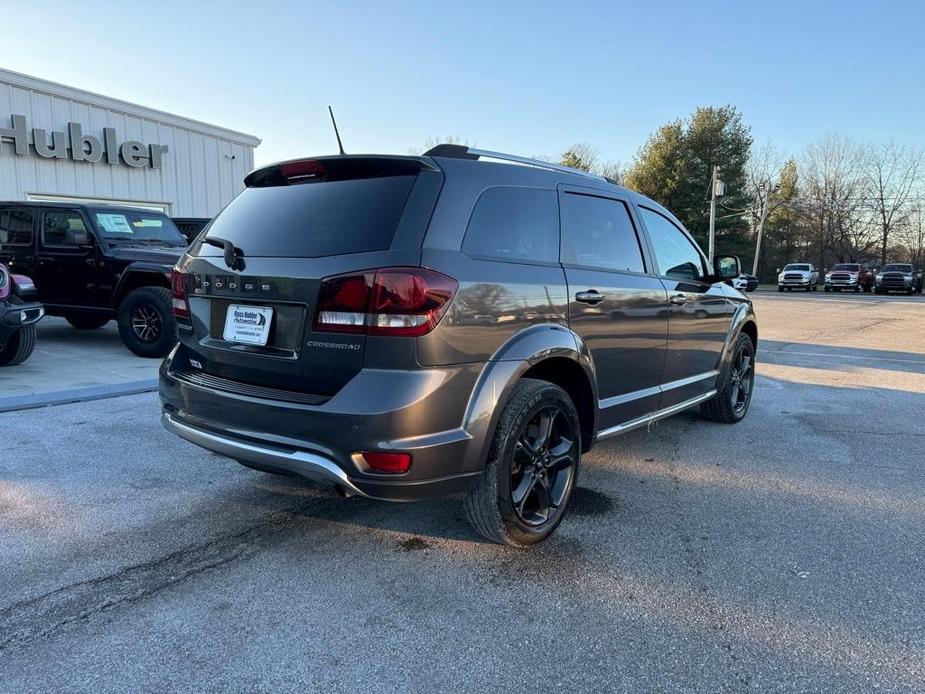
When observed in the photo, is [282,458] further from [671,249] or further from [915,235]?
[915,235]

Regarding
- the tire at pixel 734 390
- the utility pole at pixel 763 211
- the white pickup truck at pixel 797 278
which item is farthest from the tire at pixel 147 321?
the utility pole at pixel 763 211

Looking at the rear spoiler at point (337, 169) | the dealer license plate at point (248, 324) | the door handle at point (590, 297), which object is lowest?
the dealer license plate at point (248, 324)

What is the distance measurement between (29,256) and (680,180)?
143 ft

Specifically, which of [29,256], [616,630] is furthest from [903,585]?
[29,256]

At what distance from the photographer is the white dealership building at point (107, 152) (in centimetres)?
1303

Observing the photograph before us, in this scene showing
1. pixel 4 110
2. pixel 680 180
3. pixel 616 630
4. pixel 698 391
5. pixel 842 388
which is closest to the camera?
pixel 616 630

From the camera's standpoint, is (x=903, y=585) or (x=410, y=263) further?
(x=903, y=585)

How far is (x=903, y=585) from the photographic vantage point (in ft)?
8.93

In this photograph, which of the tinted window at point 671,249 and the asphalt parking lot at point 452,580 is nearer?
the asphalt parking lot at point 452,580

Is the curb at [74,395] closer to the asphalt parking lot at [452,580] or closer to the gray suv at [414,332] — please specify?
the asphalt parking lot at [452,580]

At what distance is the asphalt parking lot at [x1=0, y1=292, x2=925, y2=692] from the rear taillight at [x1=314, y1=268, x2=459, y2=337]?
1104mm

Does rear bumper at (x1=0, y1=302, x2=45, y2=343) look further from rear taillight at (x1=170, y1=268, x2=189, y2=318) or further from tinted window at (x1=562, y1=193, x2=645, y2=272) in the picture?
tinted window at (x1=562, y1=193, x2=645, y2=272)

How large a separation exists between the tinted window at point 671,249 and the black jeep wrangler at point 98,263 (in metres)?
5.61

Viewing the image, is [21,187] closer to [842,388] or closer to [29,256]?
[29,256]
